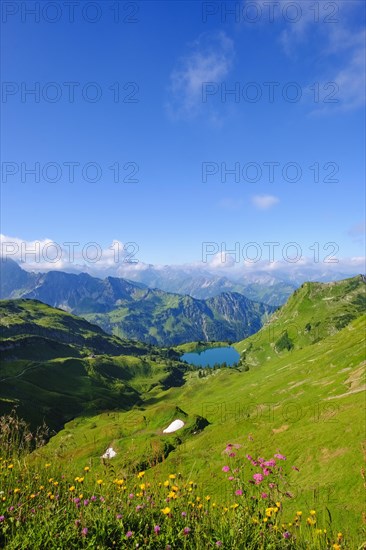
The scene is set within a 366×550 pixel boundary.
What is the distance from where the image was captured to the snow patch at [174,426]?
10862 cm

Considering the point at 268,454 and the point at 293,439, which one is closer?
the point at 293,439

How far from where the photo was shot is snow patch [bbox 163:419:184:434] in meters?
109

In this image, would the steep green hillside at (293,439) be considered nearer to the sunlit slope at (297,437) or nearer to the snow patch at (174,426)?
the sunlit slope at (297,437)

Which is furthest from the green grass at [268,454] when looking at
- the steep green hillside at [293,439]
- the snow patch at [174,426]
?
the snow patch at [174,426]

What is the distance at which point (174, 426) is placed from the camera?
110625 mm

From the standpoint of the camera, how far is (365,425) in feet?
168

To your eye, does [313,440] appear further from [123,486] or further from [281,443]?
[123,486]

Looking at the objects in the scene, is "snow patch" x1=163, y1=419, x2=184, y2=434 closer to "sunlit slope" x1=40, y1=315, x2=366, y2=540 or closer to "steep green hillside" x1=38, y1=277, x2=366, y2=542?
"steep green hillside" x1=38, y1=277, x2=366, y2=542

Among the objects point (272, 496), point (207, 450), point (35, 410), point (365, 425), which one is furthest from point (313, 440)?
point (35, 410)

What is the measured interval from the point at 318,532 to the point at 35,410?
206 meters

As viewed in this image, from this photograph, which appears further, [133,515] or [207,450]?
[207,450]

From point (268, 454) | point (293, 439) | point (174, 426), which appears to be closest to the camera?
point (293, 439)

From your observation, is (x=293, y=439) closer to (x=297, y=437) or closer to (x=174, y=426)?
(x=297, y=437)

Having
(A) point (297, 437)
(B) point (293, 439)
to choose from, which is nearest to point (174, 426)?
(B) point (293, 439)
